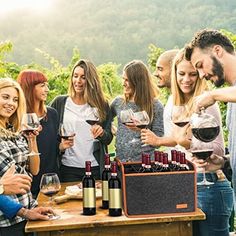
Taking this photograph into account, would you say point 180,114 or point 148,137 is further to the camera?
point 148,137

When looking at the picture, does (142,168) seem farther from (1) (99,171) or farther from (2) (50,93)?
(2) (50,93)

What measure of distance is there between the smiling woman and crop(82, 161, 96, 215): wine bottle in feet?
12.0

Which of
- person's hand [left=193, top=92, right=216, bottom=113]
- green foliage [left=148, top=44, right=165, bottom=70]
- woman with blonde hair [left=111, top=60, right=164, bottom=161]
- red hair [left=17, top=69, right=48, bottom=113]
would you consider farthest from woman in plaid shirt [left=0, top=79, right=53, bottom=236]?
green foliage [left=148, top=44, right=165, bottom=70]

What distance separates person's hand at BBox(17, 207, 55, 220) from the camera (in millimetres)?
2395

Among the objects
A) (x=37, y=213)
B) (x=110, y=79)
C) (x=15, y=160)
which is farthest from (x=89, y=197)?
(x=110, y=79)

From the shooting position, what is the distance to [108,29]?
5.95m

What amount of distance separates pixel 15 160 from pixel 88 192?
1.78ft

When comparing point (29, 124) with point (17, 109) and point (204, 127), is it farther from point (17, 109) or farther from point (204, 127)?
point (204, 127)

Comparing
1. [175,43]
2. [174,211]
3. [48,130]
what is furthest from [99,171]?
[175,43]

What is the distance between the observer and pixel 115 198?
2371 millimetres

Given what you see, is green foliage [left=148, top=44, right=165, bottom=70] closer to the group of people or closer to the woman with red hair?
the group of people

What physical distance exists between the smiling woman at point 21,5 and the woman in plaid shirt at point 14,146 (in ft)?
8.82

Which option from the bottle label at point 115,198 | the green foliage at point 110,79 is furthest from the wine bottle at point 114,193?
the green foliage at point 110,79

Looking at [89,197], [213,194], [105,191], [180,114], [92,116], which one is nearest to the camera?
[89,197]
